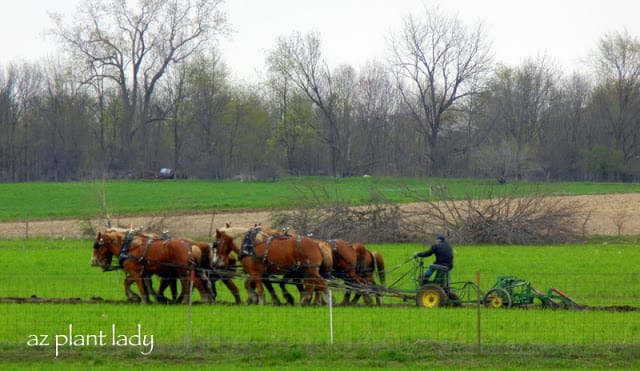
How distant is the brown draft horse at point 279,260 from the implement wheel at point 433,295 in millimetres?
1946

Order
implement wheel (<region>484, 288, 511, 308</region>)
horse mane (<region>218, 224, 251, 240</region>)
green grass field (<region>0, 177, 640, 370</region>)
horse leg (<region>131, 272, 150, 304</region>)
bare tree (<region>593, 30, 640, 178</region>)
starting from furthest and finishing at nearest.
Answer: bare tree (<region>593, 30, 640, 178</region>), horse mane (<region>218, 224, 251, 240</region>), horse leg (<region>131, 272, 150, 304</region>), implement wheel (<region>484, 288, 511, 308</region>), green grass field (<region>0, 177, 640, 370</region>)

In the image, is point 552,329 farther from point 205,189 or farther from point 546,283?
point 205,189

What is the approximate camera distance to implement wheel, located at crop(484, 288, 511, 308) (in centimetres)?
1680

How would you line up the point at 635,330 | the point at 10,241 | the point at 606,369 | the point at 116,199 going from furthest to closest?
the point at 116,199
the point at 10,241
the point at 635,330
the point at 606,369

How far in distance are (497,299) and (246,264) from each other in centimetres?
497

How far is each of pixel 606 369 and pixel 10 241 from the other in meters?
28.1

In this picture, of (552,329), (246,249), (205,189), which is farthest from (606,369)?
(205,189)

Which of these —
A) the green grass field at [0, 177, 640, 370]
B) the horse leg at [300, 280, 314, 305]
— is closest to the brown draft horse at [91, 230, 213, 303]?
the green grass field at [0, 177, 640, 370]

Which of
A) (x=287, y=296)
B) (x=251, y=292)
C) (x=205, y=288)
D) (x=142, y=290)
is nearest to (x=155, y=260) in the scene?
(x=142, y=290)

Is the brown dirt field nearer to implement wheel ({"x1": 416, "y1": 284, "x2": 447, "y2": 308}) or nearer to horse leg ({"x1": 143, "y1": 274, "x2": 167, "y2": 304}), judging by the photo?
horse leg ({"x1": 143, "y1": 274, "x2": 167, "y2": 304})

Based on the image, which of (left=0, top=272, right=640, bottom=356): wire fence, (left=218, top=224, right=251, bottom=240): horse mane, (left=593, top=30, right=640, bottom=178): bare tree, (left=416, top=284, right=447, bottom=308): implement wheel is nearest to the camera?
(left=0, top=272, right=640, bottom=356): wire fence

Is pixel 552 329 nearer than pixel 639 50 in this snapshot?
Yes

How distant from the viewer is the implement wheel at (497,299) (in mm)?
16797

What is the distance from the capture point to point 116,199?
53.8 metres
